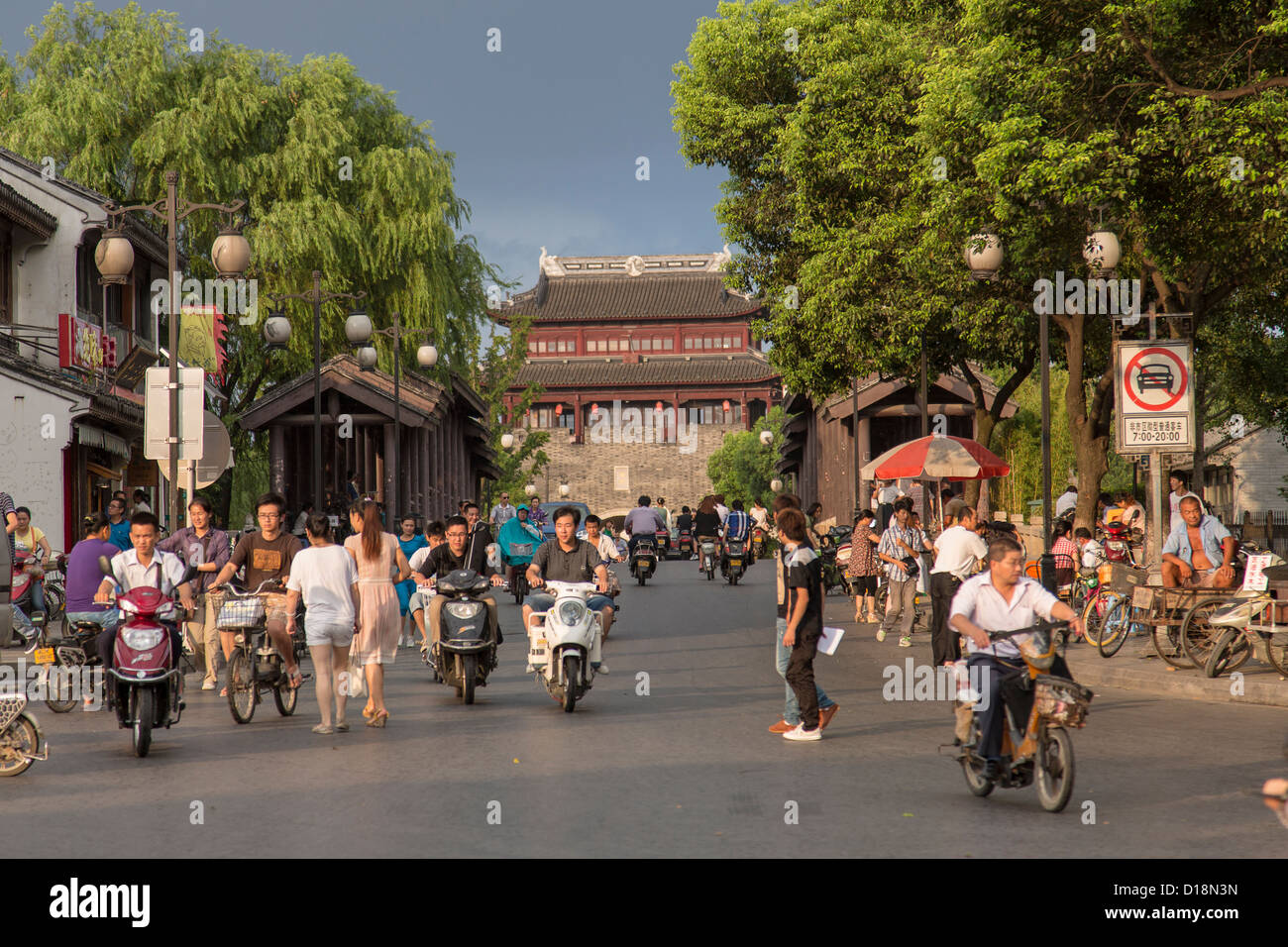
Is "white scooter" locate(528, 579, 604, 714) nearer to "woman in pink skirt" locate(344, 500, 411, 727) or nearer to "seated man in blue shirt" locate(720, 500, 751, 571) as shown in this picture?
"woman in pink skirt" locate(344, 500, 411, 727)

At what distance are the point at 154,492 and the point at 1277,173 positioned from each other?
2525 cm

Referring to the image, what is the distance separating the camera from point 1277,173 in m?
15.6

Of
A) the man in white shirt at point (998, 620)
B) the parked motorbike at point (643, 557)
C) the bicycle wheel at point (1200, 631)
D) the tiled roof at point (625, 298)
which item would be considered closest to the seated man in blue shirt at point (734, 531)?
the parked motorbike at point (643, 557)

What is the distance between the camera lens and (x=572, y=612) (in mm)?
12422

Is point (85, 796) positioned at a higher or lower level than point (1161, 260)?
lower

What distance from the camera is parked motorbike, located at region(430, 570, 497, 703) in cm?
1298

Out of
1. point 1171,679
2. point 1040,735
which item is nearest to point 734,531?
point 1171,679

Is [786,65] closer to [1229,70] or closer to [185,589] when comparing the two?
[1229,70]

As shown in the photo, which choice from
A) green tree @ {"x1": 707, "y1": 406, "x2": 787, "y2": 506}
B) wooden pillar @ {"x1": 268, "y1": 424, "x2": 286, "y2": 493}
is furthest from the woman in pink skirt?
green tree @ {"x1": 707, "y1": 406, "x2": 787, "y2": 506}

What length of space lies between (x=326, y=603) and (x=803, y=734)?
3653mm

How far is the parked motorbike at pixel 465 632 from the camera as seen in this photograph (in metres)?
13.0

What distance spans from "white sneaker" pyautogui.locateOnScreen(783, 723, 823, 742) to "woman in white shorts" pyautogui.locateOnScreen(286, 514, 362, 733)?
11.1 feet
